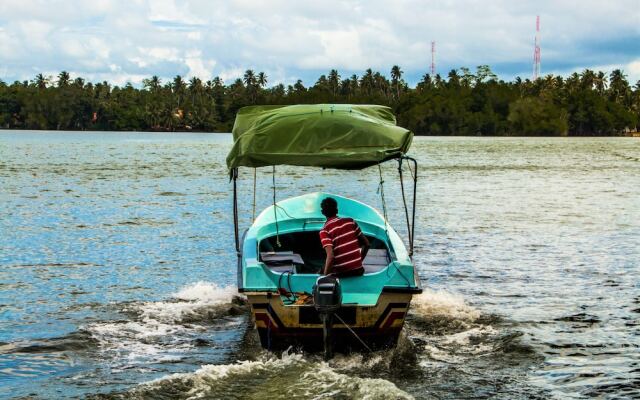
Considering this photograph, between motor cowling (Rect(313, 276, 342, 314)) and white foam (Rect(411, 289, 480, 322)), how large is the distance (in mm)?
4176

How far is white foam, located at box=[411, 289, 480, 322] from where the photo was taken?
1376cm

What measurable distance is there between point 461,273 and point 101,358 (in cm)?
875

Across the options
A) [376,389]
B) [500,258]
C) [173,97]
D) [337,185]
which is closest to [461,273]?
[500,258]

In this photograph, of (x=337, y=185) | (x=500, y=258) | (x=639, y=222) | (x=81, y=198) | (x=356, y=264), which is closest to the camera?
(x=356, y=264)

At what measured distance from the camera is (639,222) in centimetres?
2652

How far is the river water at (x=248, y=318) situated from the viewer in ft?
33.4

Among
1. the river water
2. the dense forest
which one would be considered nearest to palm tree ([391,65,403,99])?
the dense forest

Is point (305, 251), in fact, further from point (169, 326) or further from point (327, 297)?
point (327, 297)

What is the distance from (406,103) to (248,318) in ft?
526

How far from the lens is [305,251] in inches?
524

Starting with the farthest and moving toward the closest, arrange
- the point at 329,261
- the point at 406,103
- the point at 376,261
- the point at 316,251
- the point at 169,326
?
the point at 406,103
the point at 316,251
the point at 169,326
the point at 376,261
the point at 329,261

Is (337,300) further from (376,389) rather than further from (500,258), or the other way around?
(500,258)

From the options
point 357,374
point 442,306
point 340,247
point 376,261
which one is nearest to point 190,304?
point 376,261

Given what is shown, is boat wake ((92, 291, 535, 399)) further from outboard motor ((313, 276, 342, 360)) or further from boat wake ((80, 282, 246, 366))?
boat wake ((80, 282, 246, 366))
